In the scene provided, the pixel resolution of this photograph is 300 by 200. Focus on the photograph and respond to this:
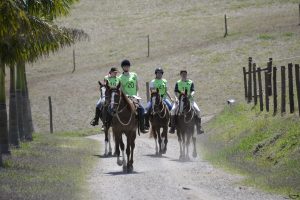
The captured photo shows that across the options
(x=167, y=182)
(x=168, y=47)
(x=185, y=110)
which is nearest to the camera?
(x=167, y=182)

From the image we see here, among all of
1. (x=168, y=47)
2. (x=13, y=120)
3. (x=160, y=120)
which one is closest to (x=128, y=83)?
(x=160, y=120)

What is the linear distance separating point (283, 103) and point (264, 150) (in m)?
4.14

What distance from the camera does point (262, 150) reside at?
22.4 meters

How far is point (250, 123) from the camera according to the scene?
2911cm

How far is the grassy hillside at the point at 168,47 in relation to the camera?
5528 centimetres

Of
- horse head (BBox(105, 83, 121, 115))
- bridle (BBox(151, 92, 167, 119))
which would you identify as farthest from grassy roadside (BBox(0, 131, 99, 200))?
bridle (BBox(151, 92, 167, 119))

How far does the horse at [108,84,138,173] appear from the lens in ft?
69.0

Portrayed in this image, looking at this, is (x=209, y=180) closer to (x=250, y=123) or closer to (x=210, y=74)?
(x=250, y=123)

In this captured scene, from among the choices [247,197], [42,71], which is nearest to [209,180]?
[247,197]

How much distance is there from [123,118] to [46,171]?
8.49 feet

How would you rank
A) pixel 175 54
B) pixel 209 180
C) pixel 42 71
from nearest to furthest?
1. pixel 209 180
2. pixel 175 54
3. pixel 42 71

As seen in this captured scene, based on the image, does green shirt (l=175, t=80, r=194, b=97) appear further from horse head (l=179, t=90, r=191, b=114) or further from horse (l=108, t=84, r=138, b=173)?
horse (l=108, t=84, r=138, b=173)

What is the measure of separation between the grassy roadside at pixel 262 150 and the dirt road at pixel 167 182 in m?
0.54

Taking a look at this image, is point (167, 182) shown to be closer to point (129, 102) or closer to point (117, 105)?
point (117, 105)
